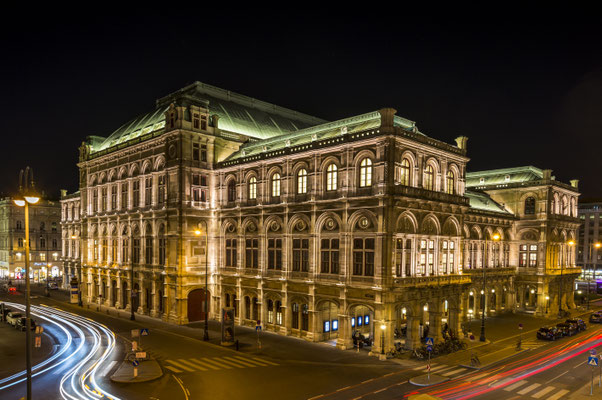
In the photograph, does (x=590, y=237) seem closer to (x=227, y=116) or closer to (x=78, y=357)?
(x=227, y=116)

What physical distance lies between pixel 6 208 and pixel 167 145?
7542 centimetres

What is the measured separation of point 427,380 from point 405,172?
58.4 feet

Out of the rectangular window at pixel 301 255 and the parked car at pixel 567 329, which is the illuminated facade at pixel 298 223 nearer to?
the rectangular window at pixel 301 255

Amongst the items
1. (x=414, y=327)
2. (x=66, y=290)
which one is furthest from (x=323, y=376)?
(x=66, y=290)

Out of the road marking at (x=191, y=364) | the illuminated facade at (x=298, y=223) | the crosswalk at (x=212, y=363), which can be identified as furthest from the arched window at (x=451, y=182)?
the road marking at (x=191, y=364)

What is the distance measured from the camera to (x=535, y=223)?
64.0m

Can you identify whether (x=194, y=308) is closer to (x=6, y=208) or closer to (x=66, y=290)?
(x=66, y=290)

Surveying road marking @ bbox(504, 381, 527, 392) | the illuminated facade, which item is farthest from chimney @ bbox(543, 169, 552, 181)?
road marking @ bbox(504, 381, 527, 392)

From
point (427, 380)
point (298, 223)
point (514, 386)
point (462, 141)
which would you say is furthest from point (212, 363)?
point (462, 141)

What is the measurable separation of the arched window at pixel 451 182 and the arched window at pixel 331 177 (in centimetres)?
1206

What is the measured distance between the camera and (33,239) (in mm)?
106750

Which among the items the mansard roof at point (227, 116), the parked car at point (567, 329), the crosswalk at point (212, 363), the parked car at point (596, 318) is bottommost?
the parked car at point (596, 318)

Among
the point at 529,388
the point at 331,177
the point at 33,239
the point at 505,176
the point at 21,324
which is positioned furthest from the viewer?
the point at 33,239

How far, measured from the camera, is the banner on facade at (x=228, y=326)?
40.4 metres
